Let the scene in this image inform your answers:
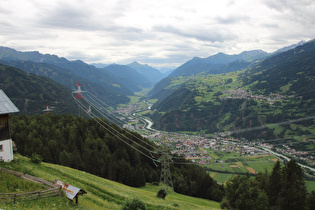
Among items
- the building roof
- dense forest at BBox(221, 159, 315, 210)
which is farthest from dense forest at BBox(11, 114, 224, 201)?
the building roof

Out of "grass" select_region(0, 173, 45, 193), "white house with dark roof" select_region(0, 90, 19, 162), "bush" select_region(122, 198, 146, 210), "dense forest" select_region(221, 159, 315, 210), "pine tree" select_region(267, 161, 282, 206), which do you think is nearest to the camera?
"grass" select_region(0, 173, 45, 193)

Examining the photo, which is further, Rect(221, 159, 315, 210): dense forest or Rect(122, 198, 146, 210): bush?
Rect(221, 159, 315, 210): dense forest

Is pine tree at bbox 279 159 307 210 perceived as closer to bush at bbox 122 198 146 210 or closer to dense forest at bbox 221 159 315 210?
dense forest at bbox 221 159 315 210

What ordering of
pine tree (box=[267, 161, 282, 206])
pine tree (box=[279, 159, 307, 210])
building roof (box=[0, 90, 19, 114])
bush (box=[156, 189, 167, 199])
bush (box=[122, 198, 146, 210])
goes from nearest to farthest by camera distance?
bush (box=[122, 198, 146, 210])
building roof (box=[0, 90, 19, 114])
bush (box=[156, 189, 167, 199])
pine tree (box=[279, 159, 307, 210])
pine tree (box=[267, 161, 282, 206])

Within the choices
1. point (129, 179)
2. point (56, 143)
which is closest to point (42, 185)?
point (129, 179)

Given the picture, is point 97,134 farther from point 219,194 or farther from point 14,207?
point 14,207

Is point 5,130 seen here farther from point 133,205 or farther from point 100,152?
point 100,152

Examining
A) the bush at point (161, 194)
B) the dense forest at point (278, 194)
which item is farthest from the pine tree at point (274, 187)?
the bush at point (161, 194)

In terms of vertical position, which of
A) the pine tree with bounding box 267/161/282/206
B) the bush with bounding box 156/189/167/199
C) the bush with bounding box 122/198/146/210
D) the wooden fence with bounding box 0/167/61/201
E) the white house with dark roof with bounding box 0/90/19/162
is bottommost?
the pine tree with bounding box 267/161/282/206

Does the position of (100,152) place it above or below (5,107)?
below

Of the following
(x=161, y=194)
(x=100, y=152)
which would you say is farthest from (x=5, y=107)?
(x=100, y=152)

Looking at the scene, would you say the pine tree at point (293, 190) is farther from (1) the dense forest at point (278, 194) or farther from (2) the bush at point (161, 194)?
(2) the bush at point (161, 194)
